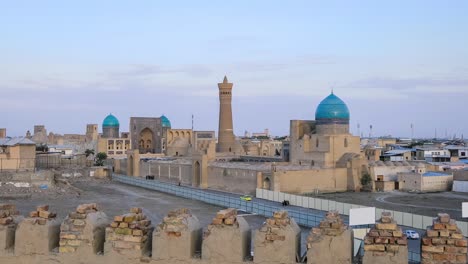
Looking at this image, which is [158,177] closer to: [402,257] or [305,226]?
[305,226]

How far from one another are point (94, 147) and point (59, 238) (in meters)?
67.5

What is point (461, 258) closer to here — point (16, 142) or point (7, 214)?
point (7, 214)

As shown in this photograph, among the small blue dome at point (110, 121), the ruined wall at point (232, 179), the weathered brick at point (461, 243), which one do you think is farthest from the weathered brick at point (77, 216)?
the small blue dome at point (110, 121)

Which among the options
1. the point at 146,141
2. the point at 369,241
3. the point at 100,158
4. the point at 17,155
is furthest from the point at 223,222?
the point at 146,141

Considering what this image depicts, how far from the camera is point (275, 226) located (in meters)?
4.56

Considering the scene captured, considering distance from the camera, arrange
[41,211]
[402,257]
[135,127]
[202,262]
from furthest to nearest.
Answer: [135,127] < [41,211] < [202,262] < [402,257]

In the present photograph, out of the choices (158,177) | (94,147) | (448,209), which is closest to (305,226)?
(448,209)

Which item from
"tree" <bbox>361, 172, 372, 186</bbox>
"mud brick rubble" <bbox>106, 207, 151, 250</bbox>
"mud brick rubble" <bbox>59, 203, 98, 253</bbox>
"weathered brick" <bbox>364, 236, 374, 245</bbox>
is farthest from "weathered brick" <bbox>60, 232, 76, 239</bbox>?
"tree" <bbox>361, 172, 372, 186</bbox>

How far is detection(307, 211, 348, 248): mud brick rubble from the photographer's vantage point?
440 cm

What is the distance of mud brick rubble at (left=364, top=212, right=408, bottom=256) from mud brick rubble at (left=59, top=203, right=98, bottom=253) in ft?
7.97

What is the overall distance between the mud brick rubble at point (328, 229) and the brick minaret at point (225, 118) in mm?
50525

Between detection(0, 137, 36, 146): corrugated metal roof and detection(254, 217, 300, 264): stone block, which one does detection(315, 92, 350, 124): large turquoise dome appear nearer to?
detection(0, 137, 36, 146): corrugated metal roof

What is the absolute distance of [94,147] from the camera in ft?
232

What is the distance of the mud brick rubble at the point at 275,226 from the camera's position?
454cm
